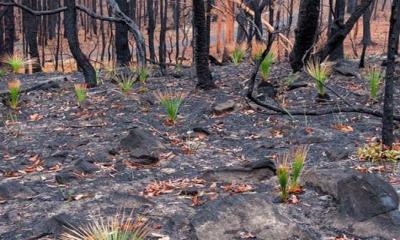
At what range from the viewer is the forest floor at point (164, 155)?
335 centimetres

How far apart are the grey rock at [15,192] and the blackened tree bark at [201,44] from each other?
157 inches

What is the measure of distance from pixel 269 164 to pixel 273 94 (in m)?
3.18

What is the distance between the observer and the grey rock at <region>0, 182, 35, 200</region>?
3.90 meters

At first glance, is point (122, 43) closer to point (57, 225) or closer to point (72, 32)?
point (72, 32)

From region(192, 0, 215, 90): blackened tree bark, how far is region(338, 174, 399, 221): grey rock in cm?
456

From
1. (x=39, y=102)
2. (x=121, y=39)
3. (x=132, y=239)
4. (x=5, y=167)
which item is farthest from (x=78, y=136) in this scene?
(x=121, y=39)


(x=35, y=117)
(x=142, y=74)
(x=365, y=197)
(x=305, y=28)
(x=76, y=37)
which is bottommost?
(x=35, y=117)

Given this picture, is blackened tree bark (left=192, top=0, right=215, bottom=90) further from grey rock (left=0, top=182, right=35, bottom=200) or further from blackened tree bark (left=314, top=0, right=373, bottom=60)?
grey rock (left=0, top=182, right=35, bottom=200)

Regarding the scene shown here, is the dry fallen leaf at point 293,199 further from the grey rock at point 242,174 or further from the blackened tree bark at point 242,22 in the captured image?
the blackened tree bark at point 242,22

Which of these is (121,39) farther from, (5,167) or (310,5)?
(5,167)

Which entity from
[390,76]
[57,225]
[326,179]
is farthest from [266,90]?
[57,225]

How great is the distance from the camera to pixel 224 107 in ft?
21.2

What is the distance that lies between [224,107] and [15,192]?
3161mm

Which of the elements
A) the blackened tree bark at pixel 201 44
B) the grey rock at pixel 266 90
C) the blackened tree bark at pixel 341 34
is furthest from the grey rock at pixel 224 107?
the blackened tree bark at pixel 341 34
